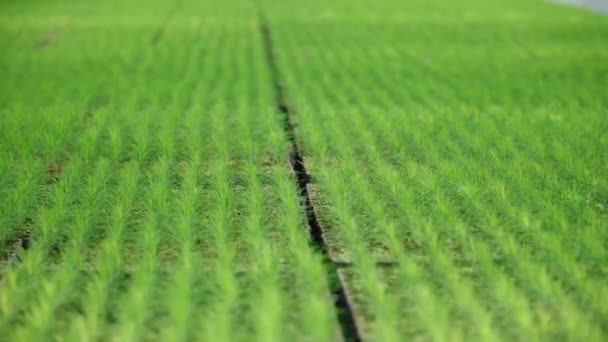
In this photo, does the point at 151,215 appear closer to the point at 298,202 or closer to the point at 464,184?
the point at 298,202

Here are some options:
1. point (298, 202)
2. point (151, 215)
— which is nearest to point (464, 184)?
point (298, 202)

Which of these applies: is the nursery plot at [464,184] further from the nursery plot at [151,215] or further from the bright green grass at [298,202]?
the nursery plot at [151,215]

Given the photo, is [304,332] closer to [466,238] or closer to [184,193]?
[466,238]

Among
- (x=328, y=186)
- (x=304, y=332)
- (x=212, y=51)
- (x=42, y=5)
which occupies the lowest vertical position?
(x=304, y=332)

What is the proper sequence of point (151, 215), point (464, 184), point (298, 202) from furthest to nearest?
point (464, 184) → point (298, 202) → point (151, 215)

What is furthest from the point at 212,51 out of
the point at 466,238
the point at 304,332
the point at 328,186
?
the point at 304,332
